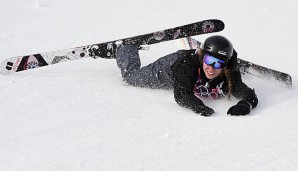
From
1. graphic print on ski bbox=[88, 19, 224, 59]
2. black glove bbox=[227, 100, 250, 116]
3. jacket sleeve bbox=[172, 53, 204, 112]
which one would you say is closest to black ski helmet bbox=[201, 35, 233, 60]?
jacket sleeve bbox=[172, 53, 204, 112]

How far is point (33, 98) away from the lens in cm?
439

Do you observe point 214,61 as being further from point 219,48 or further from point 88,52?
point 88,52

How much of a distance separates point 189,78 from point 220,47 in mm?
405

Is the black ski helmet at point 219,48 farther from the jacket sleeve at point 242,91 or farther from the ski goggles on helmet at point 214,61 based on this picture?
the jacket sleeve at point 242,91

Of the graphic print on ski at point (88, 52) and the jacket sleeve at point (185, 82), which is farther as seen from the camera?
the graphic print on ski at point (88, 52)

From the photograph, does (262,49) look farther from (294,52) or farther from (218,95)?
(218,95)

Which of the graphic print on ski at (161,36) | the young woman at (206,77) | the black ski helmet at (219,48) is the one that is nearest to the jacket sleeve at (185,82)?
the young woman at (206,77)

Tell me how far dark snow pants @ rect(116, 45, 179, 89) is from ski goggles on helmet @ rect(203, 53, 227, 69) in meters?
0.59

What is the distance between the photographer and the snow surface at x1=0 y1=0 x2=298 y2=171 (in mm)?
3045

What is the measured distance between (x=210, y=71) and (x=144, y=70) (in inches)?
37.2

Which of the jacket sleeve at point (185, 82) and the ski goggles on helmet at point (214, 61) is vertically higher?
the ski goggles on helmet at point (214, 61)

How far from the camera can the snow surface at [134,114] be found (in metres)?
3.04

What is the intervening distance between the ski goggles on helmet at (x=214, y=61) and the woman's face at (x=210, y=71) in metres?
0.03

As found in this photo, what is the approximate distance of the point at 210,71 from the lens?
3832 mm
